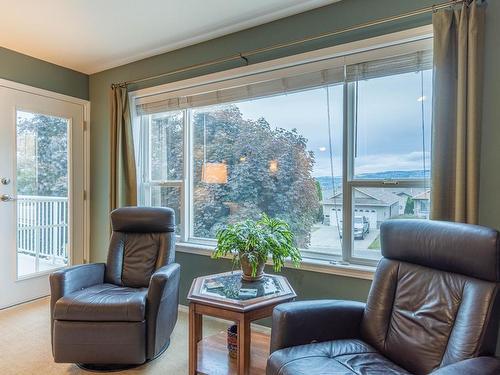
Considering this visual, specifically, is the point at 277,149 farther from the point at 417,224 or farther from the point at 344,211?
the point at 417,224

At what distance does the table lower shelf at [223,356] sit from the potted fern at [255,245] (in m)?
0.46

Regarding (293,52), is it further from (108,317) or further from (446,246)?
(108,317)

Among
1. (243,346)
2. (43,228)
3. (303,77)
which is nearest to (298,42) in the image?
(303,77)

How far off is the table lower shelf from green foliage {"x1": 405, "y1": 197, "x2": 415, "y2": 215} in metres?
1.30

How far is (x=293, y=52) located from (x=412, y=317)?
1970mm

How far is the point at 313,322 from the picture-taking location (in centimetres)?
164

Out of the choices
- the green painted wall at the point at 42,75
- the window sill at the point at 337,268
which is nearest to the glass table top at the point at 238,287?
the window sill at the point at 337,268

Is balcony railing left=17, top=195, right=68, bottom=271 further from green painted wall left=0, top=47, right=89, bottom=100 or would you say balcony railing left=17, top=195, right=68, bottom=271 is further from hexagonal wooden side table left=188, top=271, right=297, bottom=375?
hexagonal wooden side table left=188, top=271, right=297, bottom=375

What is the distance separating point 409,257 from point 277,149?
4.52ft

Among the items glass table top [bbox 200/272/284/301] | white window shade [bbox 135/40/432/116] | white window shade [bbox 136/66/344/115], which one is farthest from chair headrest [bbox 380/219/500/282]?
white window shade [bbox 136/66/344/115]

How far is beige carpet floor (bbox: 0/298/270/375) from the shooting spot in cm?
210

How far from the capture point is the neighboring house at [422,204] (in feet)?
7.10

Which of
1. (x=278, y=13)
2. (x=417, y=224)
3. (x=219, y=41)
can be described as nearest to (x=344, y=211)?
(x=417, y=224)

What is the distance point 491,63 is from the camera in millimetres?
1912
